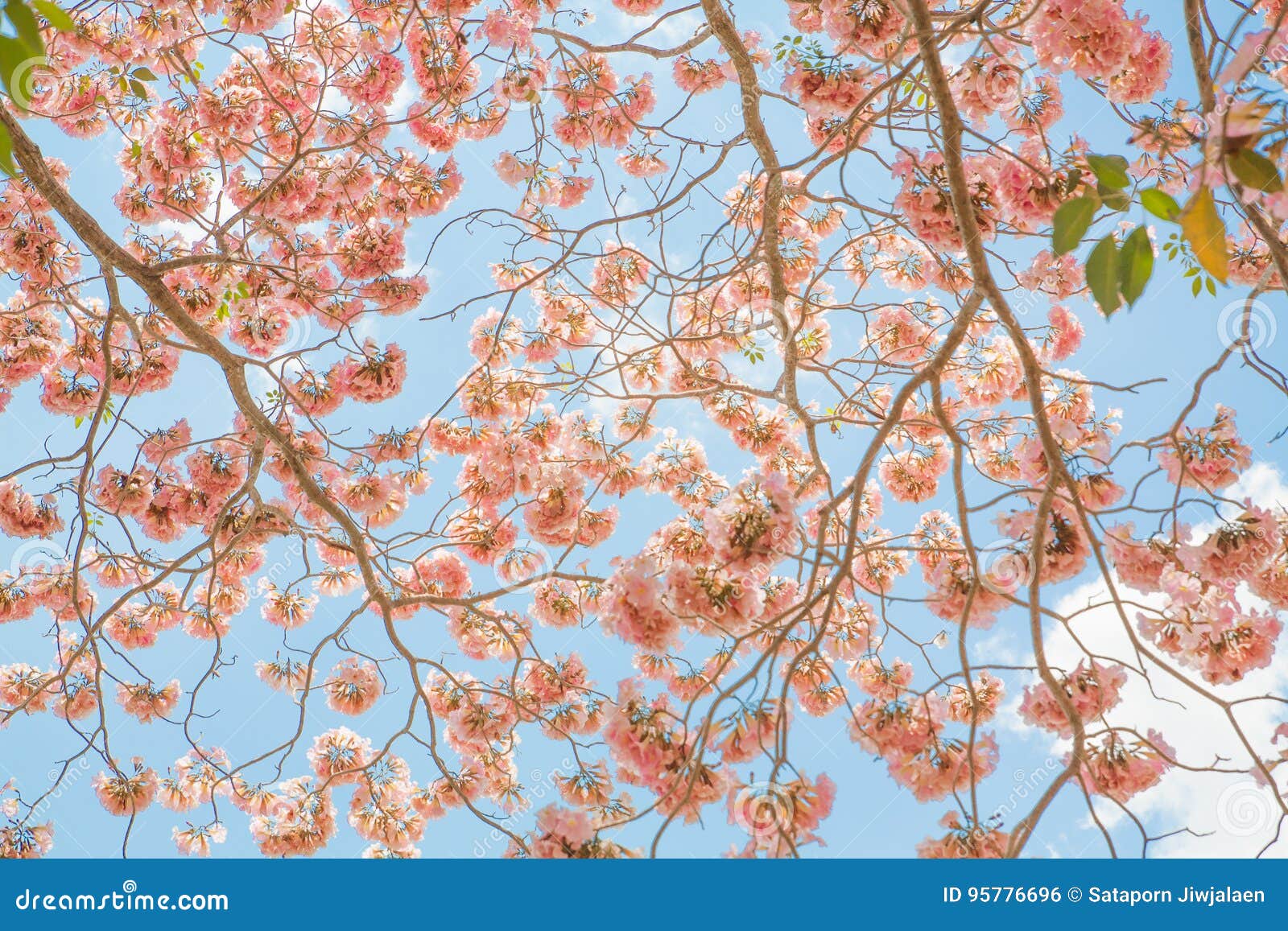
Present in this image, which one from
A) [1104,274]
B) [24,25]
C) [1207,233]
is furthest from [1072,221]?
[24,25]

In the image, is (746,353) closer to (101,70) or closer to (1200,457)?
(1200,457)

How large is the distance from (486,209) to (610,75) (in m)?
1.37

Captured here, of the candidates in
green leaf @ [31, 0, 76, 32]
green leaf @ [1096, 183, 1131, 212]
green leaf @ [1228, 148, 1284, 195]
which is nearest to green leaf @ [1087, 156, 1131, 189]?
green leaf @ [1096, 183, 1131, 212]

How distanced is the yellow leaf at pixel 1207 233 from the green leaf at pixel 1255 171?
0.37 ft

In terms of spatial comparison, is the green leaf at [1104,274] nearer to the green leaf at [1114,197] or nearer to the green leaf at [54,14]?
the green leaf at [1114,197]

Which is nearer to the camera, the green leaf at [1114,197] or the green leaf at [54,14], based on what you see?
the green leaf at [54,14]

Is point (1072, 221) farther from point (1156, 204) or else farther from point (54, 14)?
point (54, 14)

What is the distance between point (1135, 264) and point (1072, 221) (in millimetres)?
72

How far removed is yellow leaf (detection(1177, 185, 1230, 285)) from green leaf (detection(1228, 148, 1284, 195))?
0.11 meters

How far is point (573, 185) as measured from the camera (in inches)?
149

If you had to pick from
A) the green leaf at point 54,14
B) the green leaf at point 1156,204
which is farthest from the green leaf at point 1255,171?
the green leaf at point 54,14

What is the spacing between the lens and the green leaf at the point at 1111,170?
0.87m

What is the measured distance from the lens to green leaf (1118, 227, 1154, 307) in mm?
793

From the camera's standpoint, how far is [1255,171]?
29.4 inches
